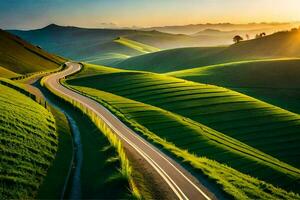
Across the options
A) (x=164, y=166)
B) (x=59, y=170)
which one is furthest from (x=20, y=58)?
(x=59, y=170)

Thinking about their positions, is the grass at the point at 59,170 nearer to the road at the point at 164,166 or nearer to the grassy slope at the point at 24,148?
the grassy slope at the point at 24,148

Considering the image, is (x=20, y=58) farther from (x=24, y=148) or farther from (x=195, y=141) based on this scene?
(x=24, y=148)

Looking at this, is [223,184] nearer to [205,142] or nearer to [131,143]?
[131,143]

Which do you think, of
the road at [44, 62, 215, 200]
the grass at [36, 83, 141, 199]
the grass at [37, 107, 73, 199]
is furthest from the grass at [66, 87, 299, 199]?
the grass at [37, 107, 73, 199]

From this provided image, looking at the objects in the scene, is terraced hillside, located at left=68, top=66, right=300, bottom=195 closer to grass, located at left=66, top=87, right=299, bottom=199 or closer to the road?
grass, located at left=66, top=87, right=299, bottom=199

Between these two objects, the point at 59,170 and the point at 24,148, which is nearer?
the point at 59,170

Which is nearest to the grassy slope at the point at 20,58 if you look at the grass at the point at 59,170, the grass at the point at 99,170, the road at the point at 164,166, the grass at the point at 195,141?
the grass at the point at 195,141

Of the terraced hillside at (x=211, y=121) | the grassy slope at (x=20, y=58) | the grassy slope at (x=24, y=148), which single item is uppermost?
the grassy slope at (x=20, y=58)
